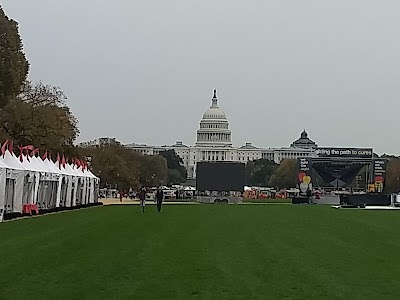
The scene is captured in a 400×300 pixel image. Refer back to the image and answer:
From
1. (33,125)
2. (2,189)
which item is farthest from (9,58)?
(33,125)

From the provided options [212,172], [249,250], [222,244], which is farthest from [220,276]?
[212,172]

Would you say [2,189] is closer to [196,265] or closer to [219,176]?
[196,265]

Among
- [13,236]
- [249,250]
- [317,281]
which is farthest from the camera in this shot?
[13,236]

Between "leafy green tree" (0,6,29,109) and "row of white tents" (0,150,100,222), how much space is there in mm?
3459

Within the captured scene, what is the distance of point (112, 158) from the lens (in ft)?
324

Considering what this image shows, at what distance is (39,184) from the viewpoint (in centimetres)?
4441

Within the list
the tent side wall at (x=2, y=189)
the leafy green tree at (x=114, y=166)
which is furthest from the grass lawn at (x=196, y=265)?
the leafy green tree at (x=114, y=166)

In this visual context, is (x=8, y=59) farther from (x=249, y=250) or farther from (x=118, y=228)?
(x=249, y=250)

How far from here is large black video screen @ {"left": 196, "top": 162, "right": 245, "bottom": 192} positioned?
8900 centimetres

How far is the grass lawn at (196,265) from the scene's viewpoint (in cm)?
1284

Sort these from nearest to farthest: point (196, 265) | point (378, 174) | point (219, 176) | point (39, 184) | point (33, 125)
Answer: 1. point (196, 265)
2. point (39, 184)
3. point (33, 125)
4. point (378, 174)
5. point (219, 176)

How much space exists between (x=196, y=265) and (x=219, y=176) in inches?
2867

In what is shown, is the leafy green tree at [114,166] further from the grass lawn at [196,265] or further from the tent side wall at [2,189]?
the grass lawn at [196,265]

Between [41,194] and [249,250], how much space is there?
27.1 m
